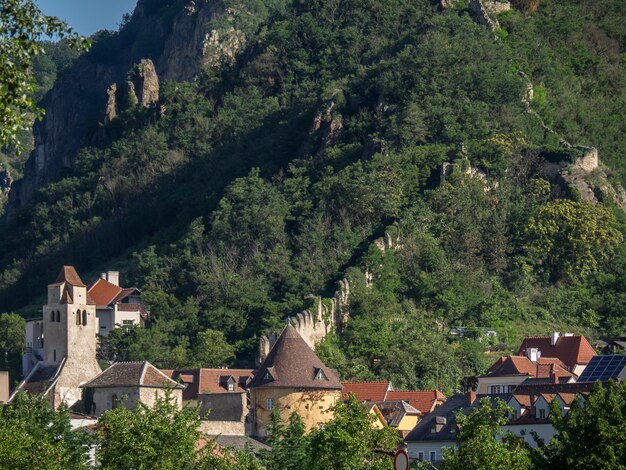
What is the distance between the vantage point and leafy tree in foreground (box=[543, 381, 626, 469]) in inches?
1619

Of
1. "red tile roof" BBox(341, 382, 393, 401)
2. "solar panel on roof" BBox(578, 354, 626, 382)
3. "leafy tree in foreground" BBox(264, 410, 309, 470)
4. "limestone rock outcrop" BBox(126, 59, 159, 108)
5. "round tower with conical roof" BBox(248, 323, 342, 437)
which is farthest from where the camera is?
"limestone rock outcrop" BBox(126, 59, 159, 108)

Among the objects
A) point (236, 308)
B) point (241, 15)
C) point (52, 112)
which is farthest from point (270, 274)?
point (52, 112)

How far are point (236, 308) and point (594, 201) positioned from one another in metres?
23.1

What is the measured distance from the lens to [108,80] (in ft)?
595

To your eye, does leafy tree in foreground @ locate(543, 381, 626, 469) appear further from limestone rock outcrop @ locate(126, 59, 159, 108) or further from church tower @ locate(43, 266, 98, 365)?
limestone rock outcrop @ locate(126, 59, 159, 108)

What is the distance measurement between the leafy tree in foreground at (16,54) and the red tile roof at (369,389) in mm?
57095

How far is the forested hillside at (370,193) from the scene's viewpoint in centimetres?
Answer: 9919

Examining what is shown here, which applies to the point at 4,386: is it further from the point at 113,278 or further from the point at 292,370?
the point at 113,278

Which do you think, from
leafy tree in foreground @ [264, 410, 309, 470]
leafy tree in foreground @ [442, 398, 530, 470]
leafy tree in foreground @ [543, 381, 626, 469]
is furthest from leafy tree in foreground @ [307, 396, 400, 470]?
leafy tree in foreground @ [543, 381, 626, 469]

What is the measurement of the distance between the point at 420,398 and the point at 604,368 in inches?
403

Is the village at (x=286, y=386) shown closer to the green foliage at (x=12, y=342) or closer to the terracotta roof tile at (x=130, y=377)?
the terracotta roof tile at (x=130, y=377)

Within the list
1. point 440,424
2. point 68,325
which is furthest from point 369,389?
point 68,325

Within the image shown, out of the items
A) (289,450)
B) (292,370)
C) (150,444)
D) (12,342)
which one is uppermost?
(12,342)

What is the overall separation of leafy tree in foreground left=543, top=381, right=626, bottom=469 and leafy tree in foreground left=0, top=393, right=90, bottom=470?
1279cm
